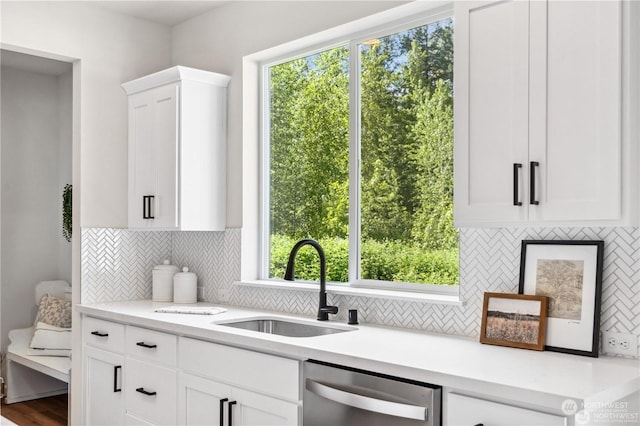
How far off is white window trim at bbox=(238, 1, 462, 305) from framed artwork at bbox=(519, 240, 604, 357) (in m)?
0.41

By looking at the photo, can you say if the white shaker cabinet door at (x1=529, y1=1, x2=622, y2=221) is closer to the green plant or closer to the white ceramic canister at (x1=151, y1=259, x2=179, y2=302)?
the white ceramic canister at (x1=151, y1=259, x2=179, y2=302)

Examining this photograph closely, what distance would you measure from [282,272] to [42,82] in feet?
10.2

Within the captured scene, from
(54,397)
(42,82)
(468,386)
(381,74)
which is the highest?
(42,82)

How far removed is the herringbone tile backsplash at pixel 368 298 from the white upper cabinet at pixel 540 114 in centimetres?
30

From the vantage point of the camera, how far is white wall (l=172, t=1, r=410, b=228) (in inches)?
126

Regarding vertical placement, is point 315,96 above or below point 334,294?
above

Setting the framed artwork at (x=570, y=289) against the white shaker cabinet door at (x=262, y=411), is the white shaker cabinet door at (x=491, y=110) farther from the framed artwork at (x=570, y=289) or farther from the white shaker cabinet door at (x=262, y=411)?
the white shaker cabinet door at (x=262, y=411)

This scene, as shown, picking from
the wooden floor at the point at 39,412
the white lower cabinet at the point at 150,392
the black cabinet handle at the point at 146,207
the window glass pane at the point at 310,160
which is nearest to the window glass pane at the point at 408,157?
the window glass pane at the point at 310,160

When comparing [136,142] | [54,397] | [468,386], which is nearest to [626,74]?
[468,386]

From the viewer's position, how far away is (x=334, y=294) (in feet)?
10.1

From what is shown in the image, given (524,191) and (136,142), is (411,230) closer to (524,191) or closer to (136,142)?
(524,191)

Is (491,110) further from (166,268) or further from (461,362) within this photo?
(166,268)

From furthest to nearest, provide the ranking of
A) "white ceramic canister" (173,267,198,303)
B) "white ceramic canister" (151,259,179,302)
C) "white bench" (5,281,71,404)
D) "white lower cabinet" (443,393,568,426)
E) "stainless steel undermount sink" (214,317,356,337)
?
"white bench" (5,281,71,404) → "white ceramic canister" (151,259,179,302) → "white ceramic canister" (173,267,198,303) → "stainless steel undermount sink" (214,317,356,337) → "white lower cabinet" (443,393,568,426)

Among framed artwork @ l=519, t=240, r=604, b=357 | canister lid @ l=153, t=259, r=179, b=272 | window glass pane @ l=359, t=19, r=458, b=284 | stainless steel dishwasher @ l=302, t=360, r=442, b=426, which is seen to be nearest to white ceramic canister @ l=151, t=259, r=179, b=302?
canister lid @ l=153, t=259, r=179, b=272
